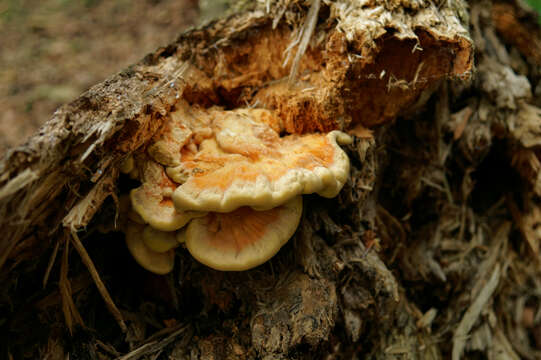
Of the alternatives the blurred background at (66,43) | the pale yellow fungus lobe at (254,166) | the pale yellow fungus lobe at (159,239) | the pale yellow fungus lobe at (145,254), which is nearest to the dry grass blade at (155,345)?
the pale yellow fungus lobe at (145,254)

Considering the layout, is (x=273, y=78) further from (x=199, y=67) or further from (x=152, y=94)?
(x=152, y=94)

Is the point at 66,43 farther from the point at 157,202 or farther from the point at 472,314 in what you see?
the point at 472,314

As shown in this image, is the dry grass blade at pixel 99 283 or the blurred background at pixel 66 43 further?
the blurred background at pixel 66 43

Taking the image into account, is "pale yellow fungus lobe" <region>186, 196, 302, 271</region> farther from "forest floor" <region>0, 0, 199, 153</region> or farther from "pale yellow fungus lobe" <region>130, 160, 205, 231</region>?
"forest floor" <region>0, 0, 199, 153</region>

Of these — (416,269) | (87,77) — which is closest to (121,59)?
(87,77)

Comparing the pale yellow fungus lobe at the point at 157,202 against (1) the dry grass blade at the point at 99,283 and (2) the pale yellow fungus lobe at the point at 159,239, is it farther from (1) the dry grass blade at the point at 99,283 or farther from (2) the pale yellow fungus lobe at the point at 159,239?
(1) the dry grass blade at the point at 99,283

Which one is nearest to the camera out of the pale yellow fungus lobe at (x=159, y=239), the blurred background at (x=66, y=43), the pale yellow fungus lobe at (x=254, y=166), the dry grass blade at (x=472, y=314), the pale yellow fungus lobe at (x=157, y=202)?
the pale yellow fungus lobe at (x=254, y=166)

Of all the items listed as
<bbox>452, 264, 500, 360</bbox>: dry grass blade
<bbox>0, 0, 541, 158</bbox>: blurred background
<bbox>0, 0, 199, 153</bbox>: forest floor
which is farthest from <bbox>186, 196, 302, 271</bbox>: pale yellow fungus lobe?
<bbox>0, 0, 199, 153</bbox>: forest floor
